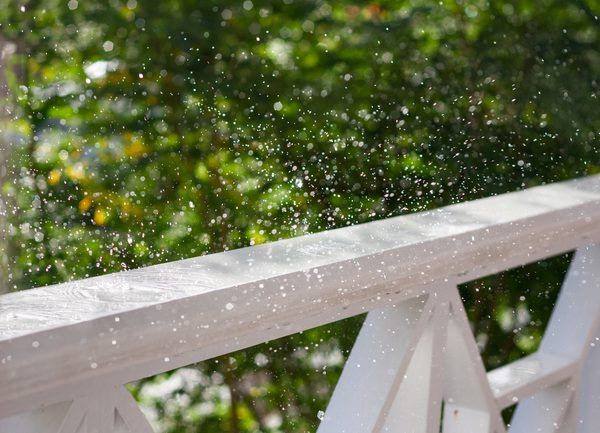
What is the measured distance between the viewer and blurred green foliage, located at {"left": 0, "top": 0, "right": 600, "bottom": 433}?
1578 millimetres

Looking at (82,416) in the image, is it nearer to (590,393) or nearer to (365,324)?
(365,324)

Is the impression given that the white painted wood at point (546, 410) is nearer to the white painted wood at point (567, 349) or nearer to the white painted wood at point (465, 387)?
the white painted wood at point (567, 349)

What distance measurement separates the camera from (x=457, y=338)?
0.70 m

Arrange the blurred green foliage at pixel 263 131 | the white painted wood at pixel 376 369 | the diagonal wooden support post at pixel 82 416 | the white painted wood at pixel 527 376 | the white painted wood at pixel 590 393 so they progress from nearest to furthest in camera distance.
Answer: the diagonal wooden support post at pixel 82 416, the white painted wood at pixel 376 369, the white painted wood at pixel 527 376, the white painted wood at pixel 590 393, the blurred green foliage at pixel 263 131

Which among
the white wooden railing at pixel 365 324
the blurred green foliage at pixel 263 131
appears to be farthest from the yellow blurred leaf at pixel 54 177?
the white wooden railing at pixel 365 324

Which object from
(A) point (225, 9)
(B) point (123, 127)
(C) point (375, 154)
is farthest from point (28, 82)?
(C) point (375, 154)

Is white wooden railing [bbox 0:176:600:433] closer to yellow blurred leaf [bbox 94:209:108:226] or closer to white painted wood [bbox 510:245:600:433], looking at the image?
white painted wood [bbox 510:245:600:433]

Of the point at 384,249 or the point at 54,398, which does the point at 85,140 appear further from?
the point at 54,398

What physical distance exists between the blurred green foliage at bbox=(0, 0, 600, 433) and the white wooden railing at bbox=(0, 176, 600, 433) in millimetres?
873

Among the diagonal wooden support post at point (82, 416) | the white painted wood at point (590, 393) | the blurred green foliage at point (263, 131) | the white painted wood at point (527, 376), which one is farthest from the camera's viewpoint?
the blurred green foliage at point (263, 131)

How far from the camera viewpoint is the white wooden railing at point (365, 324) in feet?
1.32

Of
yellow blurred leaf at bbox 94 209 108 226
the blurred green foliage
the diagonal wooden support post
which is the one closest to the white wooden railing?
the diagonal wooden support post

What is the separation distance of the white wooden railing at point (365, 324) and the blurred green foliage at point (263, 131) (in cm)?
87

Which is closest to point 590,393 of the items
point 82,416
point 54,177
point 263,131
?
point 82,416
